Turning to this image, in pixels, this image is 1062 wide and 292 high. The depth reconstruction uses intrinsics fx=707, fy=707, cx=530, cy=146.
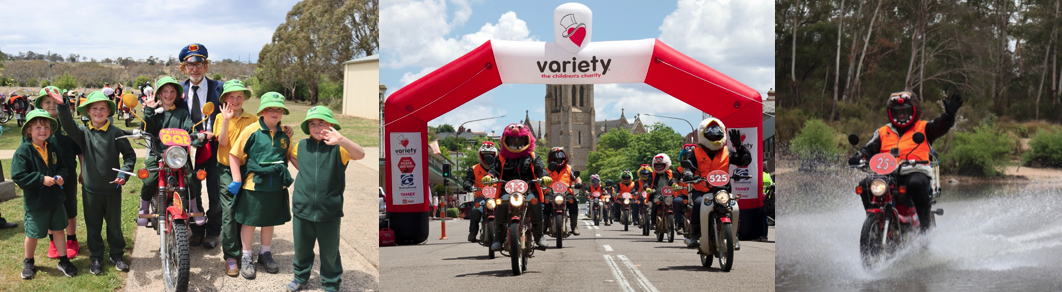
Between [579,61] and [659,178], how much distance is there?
5.48 feet

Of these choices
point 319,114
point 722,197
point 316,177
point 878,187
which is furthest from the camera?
point 722,197

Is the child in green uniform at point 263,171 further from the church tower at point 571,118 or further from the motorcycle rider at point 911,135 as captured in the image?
the motorcycle rider at point 911,135

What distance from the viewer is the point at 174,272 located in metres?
5.55

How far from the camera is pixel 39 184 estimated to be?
5773 millimetres

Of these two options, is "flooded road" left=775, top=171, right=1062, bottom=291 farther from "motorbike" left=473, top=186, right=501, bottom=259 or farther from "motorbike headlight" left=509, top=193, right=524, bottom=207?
"motorbike" left=473, top=186, right=501, bottom=259

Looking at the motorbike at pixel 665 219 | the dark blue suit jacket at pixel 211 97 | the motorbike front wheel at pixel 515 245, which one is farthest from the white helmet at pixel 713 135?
the dark blue suit jacket at pixel 211 97

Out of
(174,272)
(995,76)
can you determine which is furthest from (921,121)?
(174,272)

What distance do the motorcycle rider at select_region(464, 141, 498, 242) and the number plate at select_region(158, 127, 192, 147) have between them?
265cm

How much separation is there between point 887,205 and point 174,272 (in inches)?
230

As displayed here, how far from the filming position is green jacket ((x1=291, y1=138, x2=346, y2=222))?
5.39m

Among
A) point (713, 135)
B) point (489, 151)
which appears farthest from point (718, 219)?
point (489, 151)

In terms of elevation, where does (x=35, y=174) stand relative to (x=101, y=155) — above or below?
below

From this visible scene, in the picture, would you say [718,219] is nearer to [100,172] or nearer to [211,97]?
[211,97]

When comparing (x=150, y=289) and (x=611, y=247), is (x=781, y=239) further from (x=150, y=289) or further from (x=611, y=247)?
(x=150, y=289)
